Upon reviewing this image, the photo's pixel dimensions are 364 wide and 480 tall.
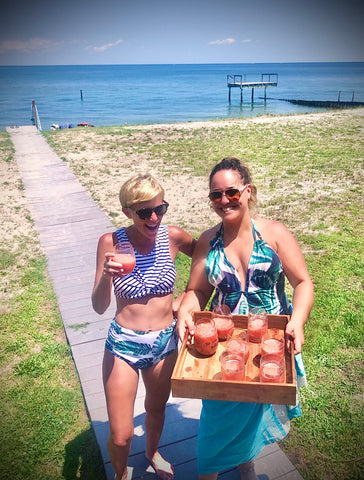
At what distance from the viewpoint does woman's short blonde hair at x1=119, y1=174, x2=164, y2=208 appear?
2680 mm

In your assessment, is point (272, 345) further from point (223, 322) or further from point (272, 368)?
point (223, 322)

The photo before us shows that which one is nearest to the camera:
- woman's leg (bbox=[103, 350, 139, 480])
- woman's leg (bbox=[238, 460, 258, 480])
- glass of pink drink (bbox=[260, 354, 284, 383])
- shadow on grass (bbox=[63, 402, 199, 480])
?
glass of pink drink (bbox=[260, 354, 284, 383])

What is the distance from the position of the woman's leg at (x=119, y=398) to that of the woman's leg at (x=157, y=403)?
18 cm

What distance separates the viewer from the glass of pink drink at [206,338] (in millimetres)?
2318

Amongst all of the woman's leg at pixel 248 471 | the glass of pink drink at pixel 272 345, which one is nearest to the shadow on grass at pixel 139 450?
the woman's leg at pixel 248 471

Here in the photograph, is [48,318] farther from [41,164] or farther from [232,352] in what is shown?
[41,164]

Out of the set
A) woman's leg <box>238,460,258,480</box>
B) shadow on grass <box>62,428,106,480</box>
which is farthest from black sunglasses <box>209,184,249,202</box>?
shadow on grass <box>62,428,106,480</box>

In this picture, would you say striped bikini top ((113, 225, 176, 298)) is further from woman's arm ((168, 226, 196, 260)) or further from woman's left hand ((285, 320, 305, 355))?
woman's left hand ((285, 320, 305, 355))

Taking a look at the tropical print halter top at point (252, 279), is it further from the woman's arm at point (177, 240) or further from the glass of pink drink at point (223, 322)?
the woman's arm at point (177, 240)

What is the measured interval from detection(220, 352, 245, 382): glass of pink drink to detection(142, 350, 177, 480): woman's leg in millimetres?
830

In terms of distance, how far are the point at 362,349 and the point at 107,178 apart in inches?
402

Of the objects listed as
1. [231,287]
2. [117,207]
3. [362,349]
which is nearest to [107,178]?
[117,207]

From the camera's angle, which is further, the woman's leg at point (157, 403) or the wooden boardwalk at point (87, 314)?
the wooden boardwalk at point (87, 314)

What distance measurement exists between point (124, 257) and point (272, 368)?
44.6 inches
